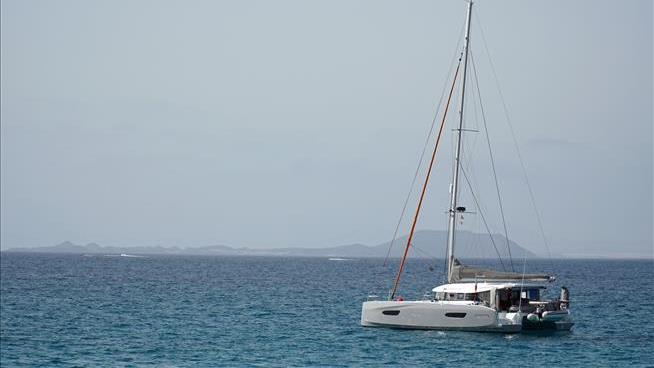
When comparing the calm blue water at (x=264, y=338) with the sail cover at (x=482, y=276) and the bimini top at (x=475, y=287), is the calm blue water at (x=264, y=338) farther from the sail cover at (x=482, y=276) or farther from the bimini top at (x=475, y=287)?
the sail cover at (x=482, y=276)

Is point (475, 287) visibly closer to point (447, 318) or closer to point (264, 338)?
point (447, 318)

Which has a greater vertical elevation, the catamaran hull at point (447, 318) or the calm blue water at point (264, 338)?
the catamaran hull at point (447, 318)

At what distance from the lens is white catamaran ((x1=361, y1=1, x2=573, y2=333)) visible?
191 ft

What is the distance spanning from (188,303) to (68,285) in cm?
3251

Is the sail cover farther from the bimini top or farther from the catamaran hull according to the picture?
the catamaran hull

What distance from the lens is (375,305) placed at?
61.1 meters

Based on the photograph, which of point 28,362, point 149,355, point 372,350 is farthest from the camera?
point 372,350

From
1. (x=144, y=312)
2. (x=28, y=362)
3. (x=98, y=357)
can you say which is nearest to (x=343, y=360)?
(x=98, y=357)

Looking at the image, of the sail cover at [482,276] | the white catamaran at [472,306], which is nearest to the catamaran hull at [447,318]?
the white catamaran at [472,306]

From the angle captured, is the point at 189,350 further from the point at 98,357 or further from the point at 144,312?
the point at 144,312

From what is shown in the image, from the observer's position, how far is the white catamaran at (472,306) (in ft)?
191

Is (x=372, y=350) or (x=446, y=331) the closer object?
(x=372, y=350)

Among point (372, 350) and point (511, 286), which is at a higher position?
point (511, 286)

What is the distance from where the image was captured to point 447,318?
58469 millimetres
